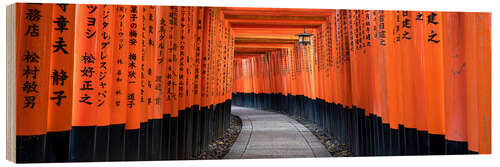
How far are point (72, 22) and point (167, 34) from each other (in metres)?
1.44

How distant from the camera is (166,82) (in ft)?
11.9

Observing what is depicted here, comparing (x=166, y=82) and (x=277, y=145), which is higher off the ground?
(x=166, y=82)

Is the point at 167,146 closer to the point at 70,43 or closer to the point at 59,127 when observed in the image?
the point at 59,127

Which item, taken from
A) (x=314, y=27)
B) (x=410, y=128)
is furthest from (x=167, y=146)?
(x=314, y=27)

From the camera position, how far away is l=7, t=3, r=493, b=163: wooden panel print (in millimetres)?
2090

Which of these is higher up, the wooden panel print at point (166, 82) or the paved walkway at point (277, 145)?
the wooden panel print at point (166, 82)

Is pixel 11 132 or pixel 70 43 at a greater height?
pixel 70 43

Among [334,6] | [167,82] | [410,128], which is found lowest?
[410,128]

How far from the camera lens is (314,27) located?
8.50 metres

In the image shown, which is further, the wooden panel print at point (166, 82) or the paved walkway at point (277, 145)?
the paved walkway at point (277, 145)

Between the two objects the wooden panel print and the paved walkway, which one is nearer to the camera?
the wooden panel print

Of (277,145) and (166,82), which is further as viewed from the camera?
(277,145)

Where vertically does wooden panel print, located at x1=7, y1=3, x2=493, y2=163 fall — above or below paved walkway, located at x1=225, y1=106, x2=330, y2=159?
above

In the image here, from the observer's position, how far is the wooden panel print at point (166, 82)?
6.86ft
